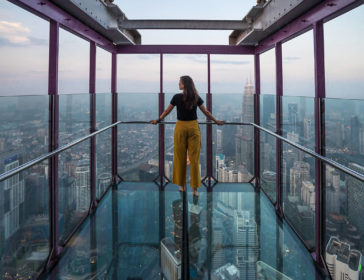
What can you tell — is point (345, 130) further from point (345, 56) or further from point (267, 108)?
point (267, 108)

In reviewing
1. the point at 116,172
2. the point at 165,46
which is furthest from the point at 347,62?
the point at 116,172

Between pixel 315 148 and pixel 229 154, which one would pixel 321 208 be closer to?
pixel 315 148

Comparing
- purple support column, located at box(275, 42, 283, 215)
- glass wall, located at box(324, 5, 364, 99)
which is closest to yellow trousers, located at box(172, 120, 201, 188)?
purple support column, located at box(275, 42, 283, 215)

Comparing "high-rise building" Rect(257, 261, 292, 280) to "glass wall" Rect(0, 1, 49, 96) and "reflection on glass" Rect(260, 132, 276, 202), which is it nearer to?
"reflection on glass" Rect(260, 132, 276, 202)

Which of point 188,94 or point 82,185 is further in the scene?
point 82,185

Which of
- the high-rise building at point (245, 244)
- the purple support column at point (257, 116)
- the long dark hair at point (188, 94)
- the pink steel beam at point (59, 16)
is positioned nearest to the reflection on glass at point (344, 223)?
the high-rise building at point (245, 244)

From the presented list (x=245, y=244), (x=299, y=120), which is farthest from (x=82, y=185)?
(x=299, y=120)
